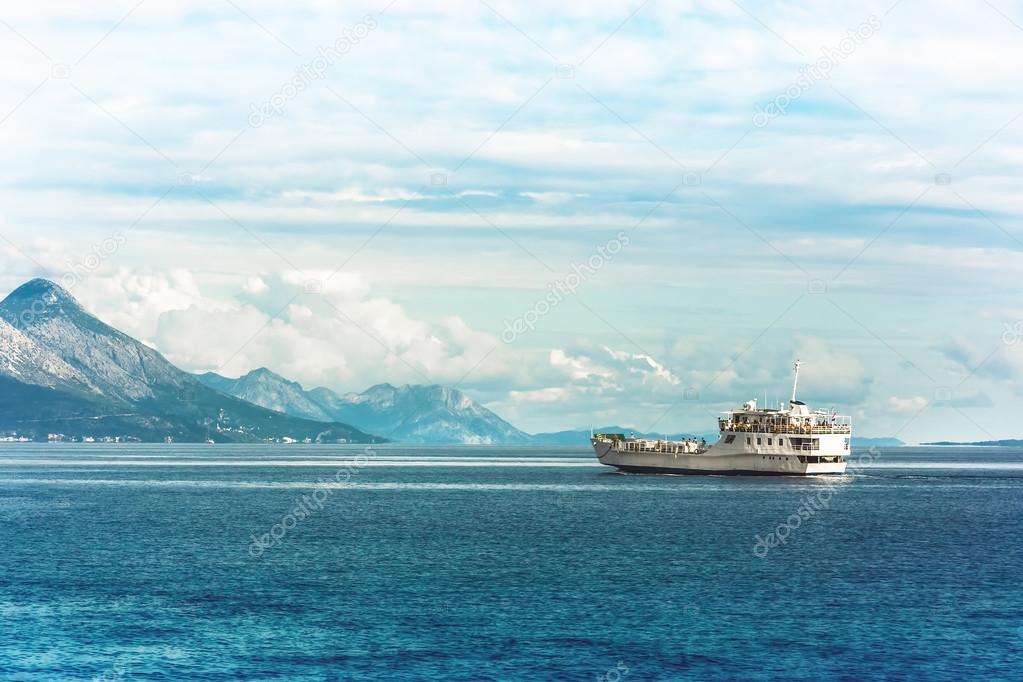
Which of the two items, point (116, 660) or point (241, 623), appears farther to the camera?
point (241, 623)

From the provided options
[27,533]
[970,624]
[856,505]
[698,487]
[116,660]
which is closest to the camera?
[116,660]

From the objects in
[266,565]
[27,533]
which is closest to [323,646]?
[266,565]

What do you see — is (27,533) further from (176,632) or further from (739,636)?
(739,636)

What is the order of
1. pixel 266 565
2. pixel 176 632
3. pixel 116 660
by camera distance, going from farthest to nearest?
pixel 266 565
pixel 176 632
pixel 116 660

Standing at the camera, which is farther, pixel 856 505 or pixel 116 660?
pixel 856 505

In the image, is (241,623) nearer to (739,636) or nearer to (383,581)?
(383,581)

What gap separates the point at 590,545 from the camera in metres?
110

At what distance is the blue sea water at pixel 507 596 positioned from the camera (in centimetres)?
6194

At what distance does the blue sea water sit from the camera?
61938mm

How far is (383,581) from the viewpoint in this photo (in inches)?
3423

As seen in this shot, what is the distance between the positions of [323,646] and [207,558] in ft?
124

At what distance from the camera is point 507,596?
80.6 metres

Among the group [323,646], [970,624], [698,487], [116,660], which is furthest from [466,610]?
[698,487]

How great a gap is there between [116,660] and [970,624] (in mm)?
50438
